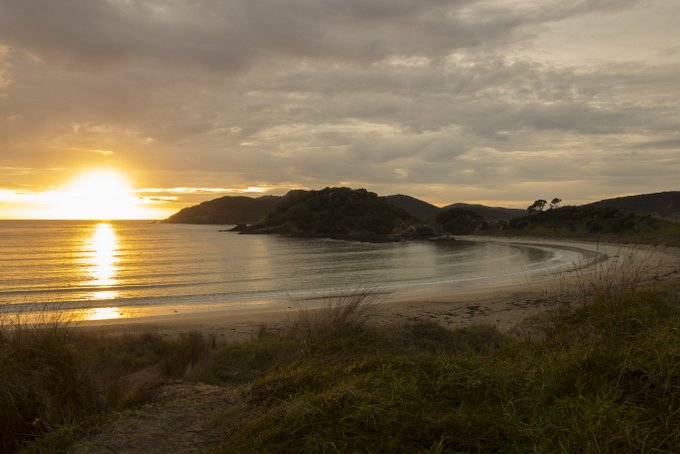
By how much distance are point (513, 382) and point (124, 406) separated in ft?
14.5

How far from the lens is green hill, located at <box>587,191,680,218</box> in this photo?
134875mm

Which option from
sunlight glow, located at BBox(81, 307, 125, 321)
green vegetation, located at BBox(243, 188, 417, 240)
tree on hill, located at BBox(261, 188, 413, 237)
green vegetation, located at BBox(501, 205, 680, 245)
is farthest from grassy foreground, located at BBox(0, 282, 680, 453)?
tree on hill, located at BBox(261, 188, 413, 237)

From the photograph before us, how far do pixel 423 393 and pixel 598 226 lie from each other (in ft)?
271

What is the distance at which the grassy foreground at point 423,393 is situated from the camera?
349cm

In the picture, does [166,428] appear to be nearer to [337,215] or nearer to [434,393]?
[434,393]

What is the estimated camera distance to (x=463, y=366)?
15.6 feet

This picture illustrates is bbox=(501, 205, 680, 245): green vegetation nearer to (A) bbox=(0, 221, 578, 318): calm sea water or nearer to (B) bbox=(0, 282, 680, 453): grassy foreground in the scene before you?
(A) bbox=(0, 221, 578, 318): calm sea water

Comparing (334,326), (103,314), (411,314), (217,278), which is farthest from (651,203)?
(334,326)

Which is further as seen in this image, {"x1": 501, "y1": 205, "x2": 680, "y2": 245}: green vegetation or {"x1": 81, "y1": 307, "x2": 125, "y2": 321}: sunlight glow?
{"x1": 501, "y1": 205, "x2": 680, "y2": 245}: green vegetation

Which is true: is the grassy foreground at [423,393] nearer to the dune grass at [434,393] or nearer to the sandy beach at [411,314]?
the dune grass at [434,393]

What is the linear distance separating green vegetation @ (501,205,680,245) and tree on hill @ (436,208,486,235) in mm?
8307

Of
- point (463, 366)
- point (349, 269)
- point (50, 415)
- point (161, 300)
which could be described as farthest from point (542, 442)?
point (349, 269)

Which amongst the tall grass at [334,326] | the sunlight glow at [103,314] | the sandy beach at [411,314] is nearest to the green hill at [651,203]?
the sandy beach at [411,314]

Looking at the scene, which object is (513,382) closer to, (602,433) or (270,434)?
(602,433)
